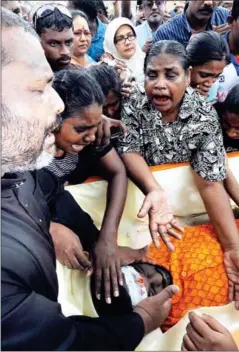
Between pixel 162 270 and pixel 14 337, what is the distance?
831 millimetres

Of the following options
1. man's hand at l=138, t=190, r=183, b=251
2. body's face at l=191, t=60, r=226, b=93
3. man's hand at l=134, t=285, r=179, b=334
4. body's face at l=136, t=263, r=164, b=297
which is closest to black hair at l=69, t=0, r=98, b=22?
body's face at l=191, t=60, r=226, b=93

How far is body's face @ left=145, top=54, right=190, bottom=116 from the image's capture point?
1.66 metres

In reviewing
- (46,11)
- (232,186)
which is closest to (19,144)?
(232,186)

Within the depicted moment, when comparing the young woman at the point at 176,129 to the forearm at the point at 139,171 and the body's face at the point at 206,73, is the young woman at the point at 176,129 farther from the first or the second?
the body's face at the point at 206,73

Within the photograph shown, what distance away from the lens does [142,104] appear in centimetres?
171

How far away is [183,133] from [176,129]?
34 millimetres

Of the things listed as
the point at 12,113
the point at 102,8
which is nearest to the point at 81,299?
the point at 12,113

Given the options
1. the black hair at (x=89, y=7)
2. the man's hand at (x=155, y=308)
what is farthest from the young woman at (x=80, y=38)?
the man's hand at (x=155, y=308)

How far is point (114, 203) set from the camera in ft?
5.26

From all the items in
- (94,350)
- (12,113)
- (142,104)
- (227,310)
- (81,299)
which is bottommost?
(227,310)

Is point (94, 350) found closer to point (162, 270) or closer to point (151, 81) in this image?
point (162, 270)

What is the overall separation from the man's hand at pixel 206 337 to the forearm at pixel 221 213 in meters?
0.51

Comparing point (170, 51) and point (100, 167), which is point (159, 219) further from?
point (170, 51)

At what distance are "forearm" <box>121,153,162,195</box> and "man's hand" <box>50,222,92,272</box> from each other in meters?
0.39
